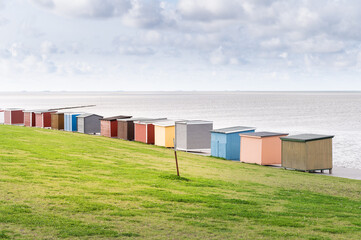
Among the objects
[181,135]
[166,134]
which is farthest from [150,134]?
[181,135]

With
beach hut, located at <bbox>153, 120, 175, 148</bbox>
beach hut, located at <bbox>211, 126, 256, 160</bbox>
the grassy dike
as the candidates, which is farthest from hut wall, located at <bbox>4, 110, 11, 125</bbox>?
the grassy dike

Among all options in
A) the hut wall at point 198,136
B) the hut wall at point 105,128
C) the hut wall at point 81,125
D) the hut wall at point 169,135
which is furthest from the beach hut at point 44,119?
the hut wall at point 198,136

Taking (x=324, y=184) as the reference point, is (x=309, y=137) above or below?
above

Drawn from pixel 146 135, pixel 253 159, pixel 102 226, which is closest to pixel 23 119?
pixel 146 135

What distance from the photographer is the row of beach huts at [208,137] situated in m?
27.7

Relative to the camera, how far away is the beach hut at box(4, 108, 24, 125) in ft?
194

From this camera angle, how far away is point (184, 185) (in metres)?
17.8

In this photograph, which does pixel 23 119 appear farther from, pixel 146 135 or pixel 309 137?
pixel 309 137

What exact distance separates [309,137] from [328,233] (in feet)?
55.2

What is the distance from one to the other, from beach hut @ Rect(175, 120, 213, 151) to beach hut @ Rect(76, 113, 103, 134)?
15.0 metres

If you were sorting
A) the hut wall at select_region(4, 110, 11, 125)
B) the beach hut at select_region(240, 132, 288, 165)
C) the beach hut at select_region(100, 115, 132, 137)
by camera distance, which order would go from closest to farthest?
the beach hut at select_region(240, 132, 288, 165) < the beach hut at select_region(100, 115, 132, 137) < the hut wall at select_region(4, 110, 11, 125)

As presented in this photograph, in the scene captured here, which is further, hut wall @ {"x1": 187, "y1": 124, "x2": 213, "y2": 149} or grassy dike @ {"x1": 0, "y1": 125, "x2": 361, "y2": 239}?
hut wall @ {"x1": 187, "y1": 124, "x2": 213, "y2": 149}

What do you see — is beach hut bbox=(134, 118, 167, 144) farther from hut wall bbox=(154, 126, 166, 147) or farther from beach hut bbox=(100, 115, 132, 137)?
beach hut bbox=(100, 115, 132, 137)

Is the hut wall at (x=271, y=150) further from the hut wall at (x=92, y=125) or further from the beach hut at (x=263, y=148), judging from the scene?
the hut wall at (x=92, y=125)
